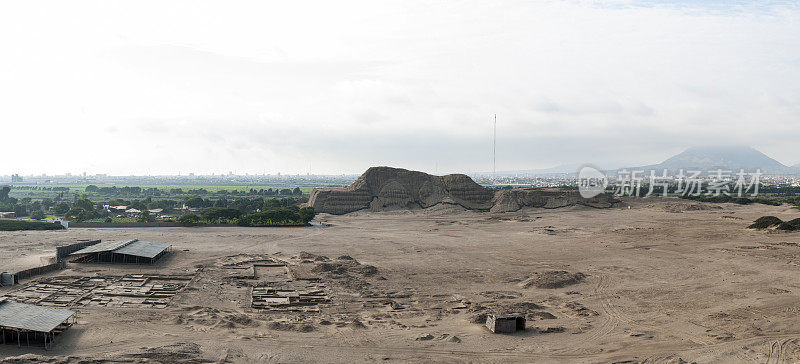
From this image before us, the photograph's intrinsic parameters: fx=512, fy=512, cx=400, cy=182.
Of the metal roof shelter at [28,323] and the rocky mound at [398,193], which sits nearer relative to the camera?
the metal roof shelter at [28,323]

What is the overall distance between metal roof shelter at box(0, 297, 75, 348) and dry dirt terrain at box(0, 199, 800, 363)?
0.74m

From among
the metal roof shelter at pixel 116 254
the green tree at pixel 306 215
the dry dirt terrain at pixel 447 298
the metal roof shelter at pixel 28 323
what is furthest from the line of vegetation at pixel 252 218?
the metal roof shelter at pixel 28 323

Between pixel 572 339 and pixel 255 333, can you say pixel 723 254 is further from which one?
pixel 255 333

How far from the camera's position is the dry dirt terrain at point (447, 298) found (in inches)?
772

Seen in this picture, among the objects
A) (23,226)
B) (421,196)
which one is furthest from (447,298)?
(421,196)

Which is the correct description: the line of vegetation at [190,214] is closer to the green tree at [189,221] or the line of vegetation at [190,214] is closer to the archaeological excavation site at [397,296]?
the green tree at [189,221]

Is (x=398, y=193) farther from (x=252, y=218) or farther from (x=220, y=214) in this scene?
(x=220, y=214)

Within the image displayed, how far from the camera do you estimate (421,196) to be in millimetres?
85625

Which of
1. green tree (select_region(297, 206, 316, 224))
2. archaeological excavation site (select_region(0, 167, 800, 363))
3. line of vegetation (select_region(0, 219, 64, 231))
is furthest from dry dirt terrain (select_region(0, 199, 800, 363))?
green tree (select_region(297, 206, 316, 224))

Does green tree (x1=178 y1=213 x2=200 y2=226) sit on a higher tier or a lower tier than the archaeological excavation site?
higher

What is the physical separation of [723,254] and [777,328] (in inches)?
830

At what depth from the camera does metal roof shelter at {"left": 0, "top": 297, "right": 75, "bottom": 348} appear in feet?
60.1

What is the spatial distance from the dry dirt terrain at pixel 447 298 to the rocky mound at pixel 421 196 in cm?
2575

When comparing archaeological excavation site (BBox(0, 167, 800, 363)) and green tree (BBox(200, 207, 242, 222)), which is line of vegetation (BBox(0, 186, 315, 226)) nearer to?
green tree (BBox(200, 207, 242, 222))
